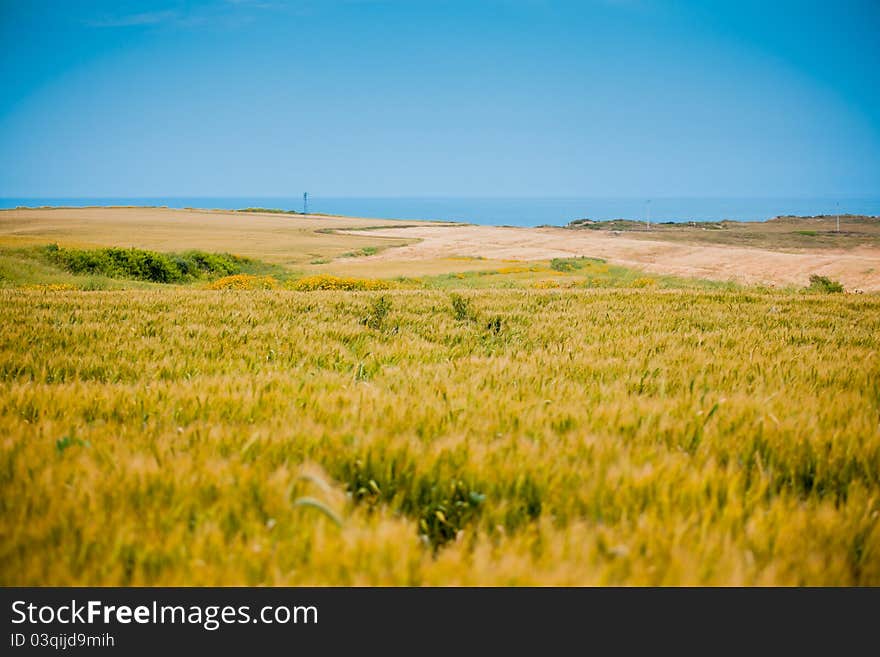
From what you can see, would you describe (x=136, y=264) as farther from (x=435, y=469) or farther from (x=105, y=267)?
(x=435, y=469)

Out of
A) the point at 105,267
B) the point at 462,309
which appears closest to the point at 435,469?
the point at 462,309

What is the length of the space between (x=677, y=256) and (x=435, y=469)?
2427 inches

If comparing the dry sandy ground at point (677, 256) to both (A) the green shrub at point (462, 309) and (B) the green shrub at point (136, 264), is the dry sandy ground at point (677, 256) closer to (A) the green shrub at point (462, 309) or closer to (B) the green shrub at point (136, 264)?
(B) the green shrub at point (136, 264)

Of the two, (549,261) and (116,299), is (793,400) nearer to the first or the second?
(116,299)

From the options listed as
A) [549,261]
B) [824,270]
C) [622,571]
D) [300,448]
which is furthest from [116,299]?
[824,270]

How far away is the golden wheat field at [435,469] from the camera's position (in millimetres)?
1456

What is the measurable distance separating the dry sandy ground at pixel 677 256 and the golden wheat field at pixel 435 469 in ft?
132

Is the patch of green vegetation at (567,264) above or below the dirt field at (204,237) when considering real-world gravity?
below

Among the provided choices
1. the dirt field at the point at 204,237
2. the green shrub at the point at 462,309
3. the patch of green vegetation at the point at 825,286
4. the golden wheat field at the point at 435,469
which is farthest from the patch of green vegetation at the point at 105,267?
the patch of green vegetation at the point at 825,286

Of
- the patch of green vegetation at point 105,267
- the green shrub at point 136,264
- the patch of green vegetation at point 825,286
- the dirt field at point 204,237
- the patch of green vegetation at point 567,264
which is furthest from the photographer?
the dirt field at point 204,237

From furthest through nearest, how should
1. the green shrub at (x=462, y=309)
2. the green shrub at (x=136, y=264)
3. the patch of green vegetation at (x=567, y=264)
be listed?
the patch of green vegetation at (x=567, y=264) → the green shrub at (x=136, y=264) → the green shrub at (x=462, y=309)
